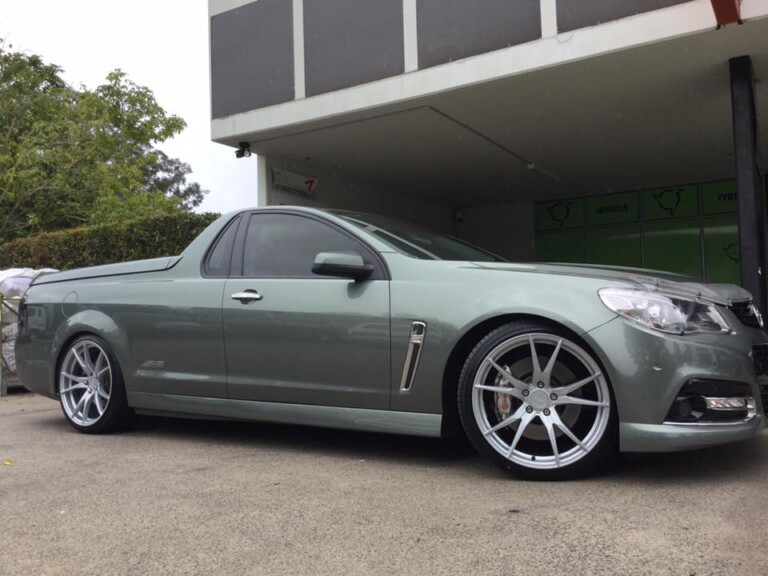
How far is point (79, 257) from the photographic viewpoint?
36.6ft

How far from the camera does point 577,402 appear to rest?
3209 millimetres

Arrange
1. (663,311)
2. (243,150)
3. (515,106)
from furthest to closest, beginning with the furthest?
(243,150)
(515,106)
(663,311)

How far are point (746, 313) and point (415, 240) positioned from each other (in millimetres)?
1916

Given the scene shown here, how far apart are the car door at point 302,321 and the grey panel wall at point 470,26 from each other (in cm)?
372

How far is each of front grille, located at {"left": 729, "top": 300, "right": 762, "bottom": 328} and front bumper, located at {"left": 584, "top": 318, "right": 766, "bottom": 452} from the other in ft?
1.25

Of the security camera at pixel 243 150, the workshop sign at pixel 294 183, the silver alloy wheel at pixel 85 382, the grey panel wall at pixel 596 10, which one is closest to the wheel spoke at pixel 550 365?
the silver alloy wheel at pixel 85 382

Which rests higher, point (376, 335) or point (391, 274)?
point (391, 274)

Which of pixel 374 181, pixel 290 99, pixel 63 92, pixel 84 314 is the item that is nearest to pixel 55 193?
pixel 63 92

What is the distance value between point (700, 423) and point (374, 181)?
9.24m

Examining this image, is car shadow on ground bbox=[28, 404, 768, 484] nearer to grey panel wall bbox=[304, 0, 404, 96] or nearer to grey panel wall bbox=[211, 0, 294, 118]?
grey panel wall bbox=[304, 0, 404, 96]

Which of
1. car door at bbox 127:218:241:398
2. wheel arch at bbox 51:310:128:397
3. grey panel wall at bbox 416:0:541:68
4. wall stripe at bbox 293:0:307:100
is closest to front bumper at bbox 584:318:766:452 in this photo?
car door at bbox 127:218:241:398

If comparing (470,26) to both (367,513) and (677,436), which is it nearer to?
(677,436)

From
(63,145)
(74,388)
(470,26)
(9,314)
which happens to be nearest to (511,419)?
(74,388)

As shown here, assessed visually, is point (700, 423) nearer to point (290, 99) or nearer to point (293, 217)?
point (293, 217)
